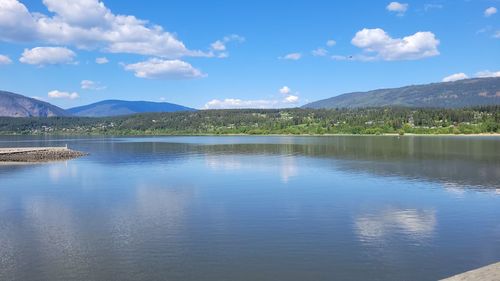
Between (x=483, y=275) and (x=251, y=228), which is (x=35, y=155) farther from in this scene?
(x=483, y=275)

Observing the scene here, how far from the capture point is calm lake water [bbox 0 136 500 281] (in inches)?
963

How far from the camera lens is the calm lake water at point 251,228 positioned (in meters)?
24.5

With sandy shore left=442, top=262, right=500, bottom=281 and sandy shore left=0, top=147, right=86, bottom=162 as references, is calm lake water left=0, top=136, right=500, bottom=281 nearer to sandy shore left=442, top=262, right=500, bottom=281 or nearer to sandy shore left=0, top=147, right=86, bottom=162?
sandy shore left=442, top=262, right=500, bottom=281

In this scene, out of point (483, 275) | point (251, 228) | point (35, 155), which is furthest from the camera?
point (35, 155)

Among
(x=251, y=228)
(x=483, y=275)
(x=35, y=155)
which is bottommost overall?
(x=251, y=228)

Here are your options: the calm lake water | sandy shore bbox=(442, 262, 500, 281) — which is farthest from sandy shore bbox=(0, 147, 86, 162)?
sandy shore bbox=(442, 262, 500, 281)

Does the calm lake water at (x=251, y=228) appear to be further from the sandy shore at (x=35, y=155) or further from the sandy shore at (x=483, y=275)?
the sandy shore at (x=35, y=155)

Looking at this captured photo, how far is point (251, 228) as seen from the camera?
111 feet

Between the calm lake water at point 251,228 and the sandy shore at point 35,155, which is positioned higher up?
the sandy shore at point 35,155

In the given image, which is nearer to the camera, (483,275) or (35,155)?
(483,275)

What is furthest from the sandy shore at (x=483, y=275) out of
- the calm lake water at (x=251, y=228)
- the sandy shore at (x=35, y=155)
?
the sandy shore at (x=35, y=155)

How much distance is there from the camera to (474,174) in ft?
221

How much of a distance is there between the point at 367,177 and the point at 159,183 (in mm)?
31082

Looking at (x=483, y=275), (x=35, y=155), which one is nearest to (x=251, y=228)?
(x=483, y=275)
